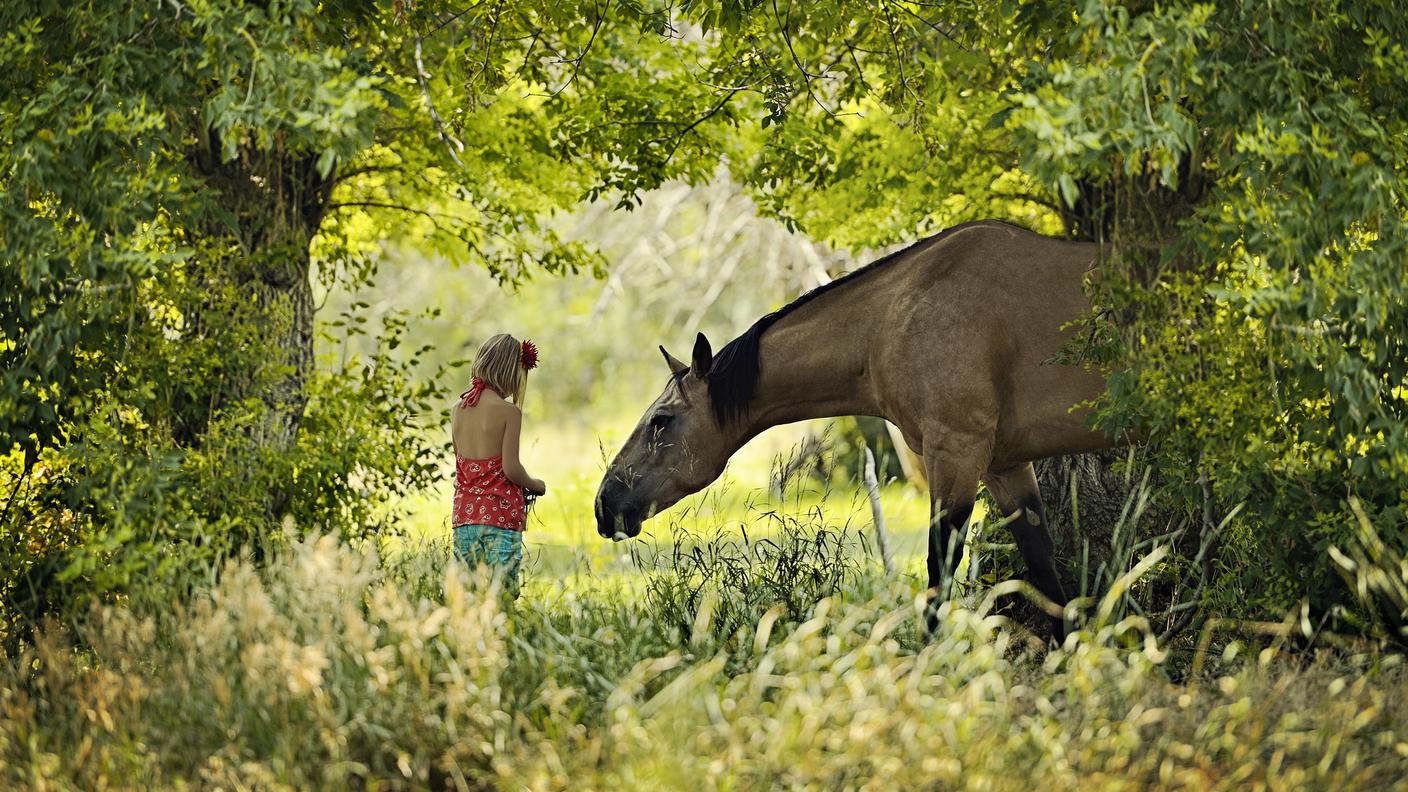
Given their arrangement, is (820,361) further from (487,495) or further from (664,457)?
(487,495)

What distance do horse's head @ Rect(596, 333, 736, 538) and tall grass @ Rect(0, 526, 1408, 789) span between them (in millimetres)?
2065

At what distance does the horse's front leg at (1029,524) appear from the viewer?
7289 mm

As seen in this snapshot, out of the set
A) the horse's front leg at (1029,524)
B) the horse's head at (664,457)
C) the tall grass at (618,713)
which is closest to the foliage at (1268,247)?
the tall grass at (618,713)

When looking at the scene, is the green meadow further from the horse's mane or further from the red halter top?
the red halter top

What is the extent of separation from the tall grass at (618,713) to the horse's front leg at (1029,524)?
6.30ft

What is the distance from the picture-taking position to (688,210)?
24016 mm

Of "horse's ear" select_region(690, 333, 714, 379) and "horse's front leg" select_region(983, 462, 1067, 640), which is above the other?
"horse's ear" select_region(690, 333, 714, 379)

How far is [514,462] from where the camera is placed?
269 inches

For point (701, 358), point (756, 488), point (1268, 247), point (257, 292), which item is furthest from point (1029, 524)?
Result: point (257, 292)

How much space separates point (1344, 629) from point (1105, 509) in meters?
2.04

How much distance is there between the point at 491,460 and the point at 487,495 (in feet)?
0.55

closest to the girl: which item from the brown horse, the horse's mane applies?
the brown horse

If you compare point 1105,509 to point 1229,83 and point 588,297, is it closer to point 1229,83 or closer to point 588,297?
point 1229,83

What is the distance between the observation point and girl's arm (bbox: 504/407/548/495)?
6828mm
